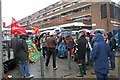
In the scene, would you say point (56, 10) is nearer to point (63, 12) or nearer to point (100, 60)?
point (63, 12)

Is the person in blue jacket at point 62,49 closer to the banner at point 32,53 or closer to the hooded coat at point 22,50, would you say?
the banner at point 32,53

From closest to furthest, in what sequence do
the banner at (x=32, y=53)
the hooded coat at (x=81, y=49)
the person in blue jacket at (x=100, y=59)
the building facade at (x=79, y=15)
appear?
the person in blue jacket at (x=100, y=59)
the hooded coat at (x=81, y=49)
the banner at (x=32, y=53)
the building facade at (x=79, y=15)

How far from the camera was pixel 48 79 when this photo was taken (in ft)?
30.6

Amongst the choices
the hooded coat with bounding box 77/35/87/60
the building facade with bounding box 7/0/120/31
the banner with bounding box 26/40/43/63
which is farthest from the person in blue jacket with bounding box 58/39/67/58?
the building facade with bounding box 7/0/120/31

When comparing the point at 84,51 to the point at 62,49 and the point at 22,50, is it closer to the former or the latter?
the point at 22,50

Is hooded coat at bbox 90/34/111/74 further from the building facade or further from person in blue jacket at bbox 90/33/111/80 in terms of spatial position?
the building facade

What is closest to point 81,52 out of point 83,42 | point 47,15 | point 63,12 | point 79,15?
point 83,42

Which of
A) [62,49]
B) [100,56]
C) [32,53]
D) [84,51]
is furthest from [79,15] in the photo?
[100,56]

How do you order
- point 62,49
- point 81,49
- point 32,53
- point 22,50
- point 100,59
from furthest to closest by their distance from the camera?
point 62,49, point 32,53, point 81,49, point 22,50, point 100,59

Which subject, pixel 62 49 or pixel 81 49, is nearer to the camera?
pixel 81 49

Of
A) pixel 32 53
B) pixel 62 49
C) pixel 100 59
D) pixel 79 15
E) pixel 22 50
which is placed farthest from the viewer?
pixel 79 15

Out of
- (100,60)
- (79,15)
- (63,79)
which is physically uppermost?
(79,15)

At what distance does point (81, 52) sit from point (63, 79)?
1233 mm

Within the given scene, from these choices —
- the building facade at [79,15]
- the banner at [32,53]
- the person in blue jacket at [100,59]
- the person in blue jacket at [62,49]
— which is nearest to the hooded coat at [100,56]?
the person in blue jacket at [100,59]
